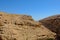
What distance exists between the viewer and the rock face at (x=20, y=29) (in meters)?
11.9

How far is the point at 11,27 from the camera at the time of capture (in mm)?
12570

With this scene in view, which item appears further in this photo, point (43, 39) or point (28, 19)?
point (28, 19)

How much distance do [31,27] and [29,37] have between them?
1.35 meters

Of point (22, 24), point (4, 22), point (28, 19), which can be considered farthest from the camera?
point (28, 19)

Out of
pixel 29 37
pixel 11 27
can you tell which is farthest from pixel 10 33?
pixel 29 37

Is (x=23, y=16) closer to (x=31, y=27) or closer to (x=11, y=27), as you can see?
(x=31, y=27)

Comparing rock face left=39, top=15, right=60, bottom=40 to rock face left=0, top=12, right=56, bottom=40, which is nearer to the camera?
rock face left=0, top=12, right=56, bottom=40

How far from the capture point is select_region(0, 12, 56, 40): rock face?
11.9 metres

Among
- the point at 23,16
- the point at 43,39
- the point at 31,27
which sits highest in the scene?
the point at 23,16

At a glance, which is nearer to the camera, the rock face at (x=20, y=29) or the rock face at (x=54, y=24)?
the rock face at (x=20, y=29)

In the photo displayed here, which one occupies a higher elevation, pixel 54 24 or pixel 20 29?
pixel 54 24

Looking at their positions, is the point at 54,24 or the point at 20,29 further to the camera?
the point at 54,24

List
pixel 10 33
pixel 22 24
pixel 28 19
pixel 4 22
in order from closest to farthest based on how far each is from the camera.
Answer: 1. pixel 10 33
2. pixel 4 22
3. pixel 22 24
4. pixel 28 19

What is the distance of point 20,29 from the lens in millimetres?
13086
